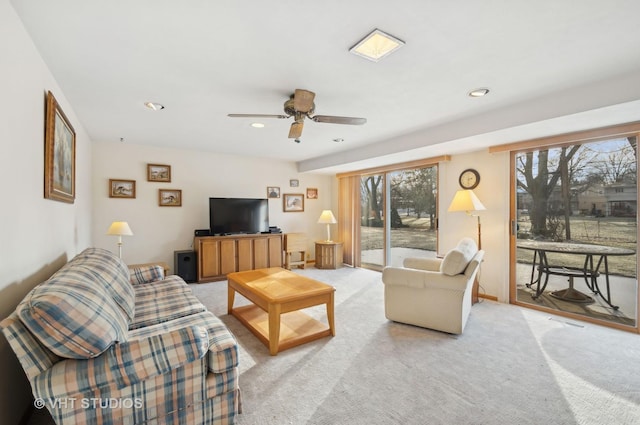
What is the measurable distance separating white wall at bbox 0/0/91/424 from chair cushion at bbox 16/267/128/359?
0.34 m

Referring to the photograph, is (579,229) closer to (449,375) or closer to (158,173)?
(449,375)

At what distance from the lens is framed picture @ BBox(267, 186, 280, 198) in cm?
623

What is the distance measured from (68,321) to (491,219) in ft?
14.7

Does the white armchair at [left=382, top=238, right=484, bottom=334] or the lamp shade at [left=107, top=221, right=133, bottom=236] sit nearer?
the white armchair at [left=382, top=238, right=484, bottom=334]

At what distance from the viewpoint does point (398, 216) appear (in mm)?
5559

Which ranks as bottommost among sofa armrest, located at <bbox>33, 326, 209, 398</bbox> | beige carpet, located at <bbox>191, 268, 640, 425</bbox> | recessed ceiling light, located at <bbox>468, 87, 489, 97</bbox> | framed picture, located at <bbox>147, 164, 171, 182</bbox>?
beige carpet, located at <bbox>191, 268, 640, 425</bbox>

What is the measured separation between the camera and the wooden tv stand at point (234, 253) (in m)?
5.02

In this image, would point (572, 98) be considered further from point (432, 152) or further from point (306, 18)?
point (306, 18)

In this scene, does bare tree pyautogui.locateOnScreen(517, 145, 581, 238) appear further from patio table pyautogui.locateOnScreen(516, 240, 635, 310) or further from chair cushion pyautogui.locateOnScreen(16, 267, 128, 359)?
chair cushion pyautogui.locateOnScreen(16, 267, 128, 359)

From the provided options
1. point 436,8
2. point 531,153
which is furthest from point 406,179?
point 436,8

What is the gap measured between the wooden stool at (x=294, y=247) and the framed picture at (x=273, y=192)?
3.07 feet

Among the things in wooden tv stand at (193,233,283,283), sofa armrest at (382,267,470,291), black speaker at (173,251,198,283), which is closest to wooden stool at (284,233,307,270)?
wooden tv stand at (193,233,283,283)

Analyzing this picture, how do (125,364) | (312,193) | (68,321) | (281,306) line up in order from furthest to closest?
(312,193), (281,306), (125,364), (68,321)

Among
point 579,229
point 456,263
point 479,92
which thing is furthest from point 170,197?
point 579,229
